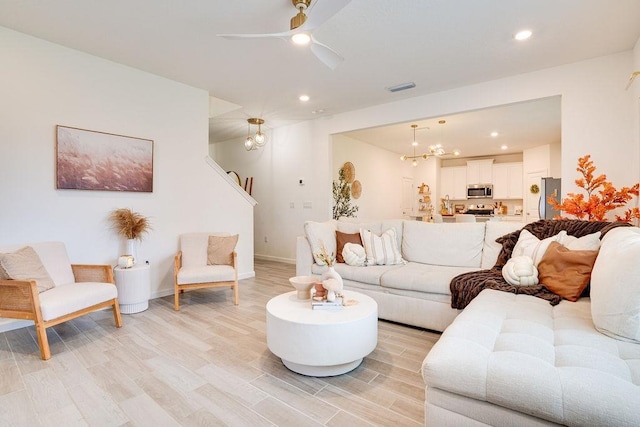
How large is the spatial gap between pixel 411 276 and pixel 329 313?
44.1 inches

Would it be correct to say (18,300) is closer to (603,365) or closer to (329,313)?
(329,313)

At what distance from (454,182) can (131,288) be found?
9165 millimetres

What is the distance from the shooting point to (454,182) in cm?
976

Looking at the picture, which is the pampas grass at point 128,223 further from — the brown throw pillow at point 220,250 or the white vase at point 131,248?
the brown throw pillow at point 220,250

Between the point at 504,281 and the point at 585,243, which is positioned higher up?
the point at 585,243

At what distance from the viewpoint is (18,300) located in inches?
93.8

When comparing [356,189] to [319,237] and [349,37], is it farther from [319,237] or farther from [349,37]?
[349,37]

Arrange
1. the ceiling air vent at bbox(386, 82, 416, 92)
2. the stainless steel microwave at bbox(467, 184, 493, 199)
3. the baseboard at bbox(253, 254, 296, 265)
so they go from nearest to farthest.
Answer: the ceiling air vent at bbox(386, 82, 416, 92) → the baseboard at bbox(253, 254, 296, 265) → the stainless steel microwave at bbox(467, 184, 493, 199)

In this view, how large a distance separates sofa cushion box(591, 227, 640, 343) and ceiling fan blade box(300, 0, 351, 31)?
6.41 ft

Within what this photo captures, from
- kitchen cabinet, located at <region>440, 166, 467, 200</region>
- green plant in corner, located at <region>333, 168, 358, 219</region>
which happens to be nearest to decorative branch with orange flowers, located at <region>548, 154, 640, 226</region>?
green plant in corner, located at <region>333, 168, 358, 219</region>

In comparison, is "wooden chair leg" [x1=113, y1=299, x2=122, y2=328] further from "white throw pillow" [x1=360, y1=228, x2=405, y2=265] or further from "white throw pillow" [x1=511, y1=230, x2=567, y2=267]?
"white throw pillow" [x1=511, y1=230, x2=567, y2=267]

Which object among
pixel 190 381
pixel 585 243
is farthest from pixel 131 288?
pixel 585 243

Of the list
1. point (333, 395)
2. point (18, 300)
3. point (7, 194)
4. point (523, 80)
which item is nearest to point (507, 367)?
point (333, 395)

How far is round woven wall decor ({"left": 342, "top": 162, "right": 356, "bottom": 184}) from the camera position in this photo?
6.91 m
